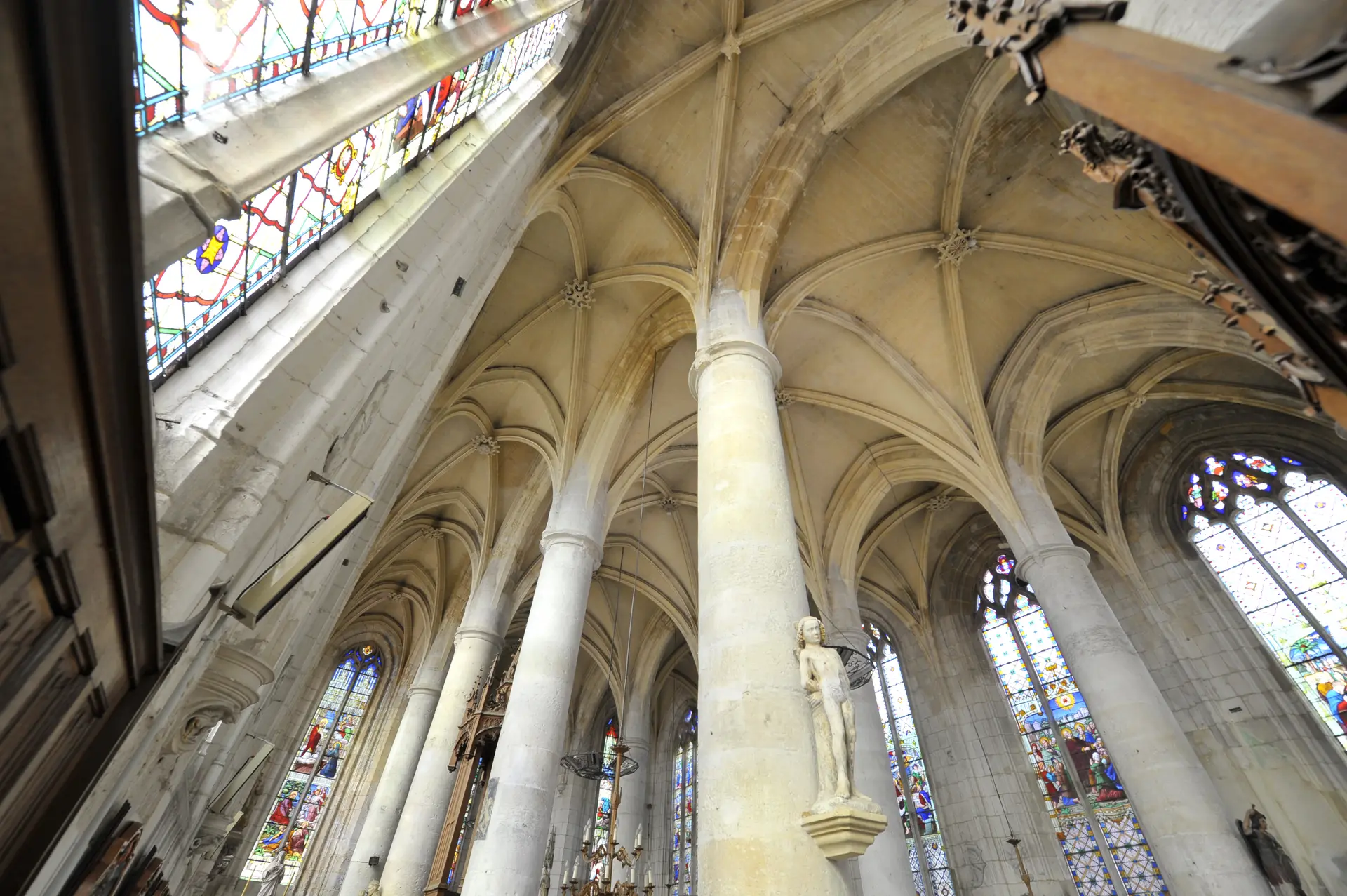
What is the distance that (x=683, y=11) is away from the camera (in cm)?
773

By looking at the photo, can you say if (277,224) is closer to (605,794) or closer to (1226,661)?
(1226,661)

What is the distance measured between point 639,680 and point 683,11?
1421 centimetres

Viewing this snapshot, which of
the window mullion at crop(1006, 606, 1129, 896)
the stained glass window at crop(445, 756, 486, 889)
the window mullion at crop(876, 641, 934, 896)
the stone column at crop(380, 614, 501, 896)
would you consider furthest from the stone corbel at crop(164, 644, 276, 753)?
the window mullion at crop(876, 641, 934, 896)

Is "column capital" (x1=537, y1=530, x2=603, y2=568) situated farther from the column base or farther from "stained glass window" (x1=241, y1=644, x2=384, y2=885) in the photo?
"stained glass window" (x1=241, y1=644, x2=384, y2=885)

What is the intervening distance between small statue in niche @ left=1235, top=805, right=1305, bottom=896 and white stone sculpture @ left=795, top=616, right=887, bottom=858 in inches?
265

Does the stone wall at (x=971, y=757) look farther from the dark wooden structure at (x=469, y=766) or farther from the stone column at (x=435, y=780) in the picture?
the stone column at (x=435, y=780)

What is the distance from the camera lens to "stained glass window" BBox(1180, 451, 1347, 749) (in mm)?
8664

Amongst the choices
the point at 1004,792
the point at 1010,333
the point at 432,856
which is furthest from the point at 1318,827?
the point at 432,856

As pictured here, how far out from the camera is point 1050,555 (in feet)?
25.7

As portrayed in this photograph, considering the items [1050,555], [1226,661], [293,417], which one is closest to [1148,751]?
[1050,555]

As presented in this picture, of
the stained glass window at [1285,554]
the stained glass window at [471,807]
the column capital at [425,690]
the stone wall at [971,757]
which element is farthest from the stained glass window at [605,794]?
the stained glass window at [1285,554]

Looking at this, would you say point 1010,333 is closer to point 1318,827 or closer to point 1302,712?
point 1302,712

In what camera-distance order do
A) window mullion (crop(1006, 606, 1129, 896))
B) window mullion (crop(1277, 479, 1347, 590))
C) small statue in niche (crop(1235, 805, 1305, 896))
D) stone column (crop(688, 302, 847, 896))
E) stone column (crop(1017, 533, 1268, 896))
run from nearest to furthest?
stone column (crop(688, 302, 847, 896)), stone column (crop(1017, 533, 1268, 896)), small statue in niche (crop(1235, 805, 1305, 896)), window mullion (crop(1277, 479, 1347, 590)), window mullion (crop(1006, 606, 1129, 896))

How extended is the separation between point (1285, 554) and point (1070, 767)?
483 cm
